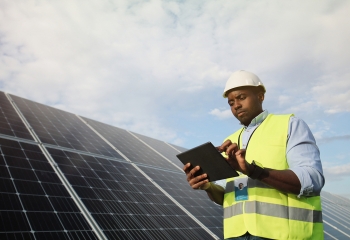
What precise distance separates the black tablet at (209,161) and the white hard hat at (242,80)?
853mm

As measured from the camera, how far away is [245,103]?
277 centimetres

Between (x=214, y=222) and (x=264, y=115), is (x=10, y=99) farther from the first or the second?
(x=264, y=115)

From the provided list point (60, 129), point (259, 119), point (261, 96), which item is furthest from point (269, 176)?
point (60, 129)

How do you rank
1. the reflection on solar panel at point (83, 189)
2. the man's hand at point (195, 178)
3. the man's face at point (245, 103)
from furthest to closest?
the reflection on solar panel at point (83, 189) → the man's face at point (245, 103) → the man's hand at point (195, 178)

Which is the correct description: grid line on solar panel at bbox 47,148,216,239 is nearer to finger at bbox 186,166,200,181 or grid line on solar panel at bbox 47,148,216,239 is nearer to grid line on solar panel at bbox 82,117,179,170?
grid line on solar panel at bbox 82,117,179,170

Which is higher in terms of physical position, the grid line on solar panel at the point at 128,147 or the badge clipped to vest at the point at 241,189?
the badge clipped to vest at the point at 241,189

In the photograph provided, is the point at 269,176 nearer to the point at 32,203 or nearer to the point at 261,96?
the point at 261,96

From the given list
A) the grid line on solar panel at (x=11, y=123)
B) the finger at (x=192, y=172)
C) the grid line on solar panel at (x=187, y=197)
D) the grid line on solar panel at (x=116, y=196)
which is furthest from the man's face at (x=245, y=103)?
the grid line on solar panel at (x=11, y=123)

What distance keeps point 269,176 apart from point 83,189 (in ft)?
19.3

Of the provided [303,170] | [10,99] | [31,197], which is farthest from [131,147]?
[303,170]

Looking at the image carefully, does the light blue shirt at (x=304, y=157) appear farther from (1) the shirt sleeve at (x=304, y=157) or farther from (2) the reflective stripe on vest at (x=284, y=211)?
(2) the reflective stripe on vest at (x=284, y=211)

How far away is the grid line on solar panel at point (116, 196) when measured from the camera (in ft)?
21.1

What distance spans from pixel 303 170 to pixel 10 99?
40.4 feet

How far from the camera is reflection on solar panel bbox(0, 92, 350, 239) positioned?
5414 mm
